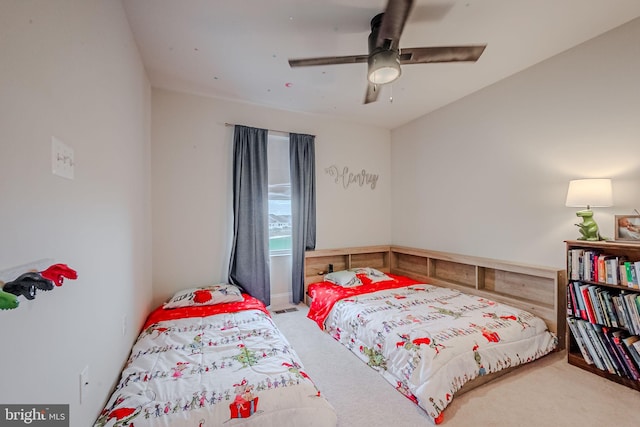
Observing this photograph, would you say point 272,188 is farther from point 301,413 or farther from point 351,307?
point 301,413

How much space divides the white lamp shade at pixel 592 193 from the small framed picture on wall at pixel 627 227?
152 mm

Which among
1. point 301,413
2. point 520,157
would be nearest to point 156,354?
point 301,413

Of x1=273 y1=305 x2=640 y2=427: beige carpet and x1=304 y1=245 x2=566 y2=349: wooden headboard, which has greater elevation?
x1=304 y1=245 x2=566 y2=349: wooden headboard

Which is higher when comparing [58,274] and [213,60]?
[213,60]

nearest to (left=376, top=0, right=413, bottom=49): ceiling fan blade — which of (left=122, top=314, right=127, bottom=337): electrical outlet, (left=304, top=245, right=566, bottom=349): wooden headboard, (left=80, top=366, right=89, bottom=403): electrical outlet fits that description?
(left=80, top=366, right=89, bottom=403): electrical outlet

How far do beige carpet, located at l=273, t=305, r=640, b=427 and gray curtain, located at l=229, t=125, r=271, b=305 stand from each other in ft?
4.28

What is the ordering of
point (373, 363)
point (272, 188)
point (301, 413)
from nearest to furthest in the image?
point (301, 413), point (373, 363), point (272, 188)

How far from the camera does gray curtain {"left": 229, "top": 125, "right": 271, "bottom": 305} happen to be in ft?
10.4

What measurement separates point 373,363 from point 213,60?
3.03 meters

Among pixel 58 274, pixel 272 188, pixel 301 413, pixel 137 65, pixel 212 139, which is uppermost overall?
pixel 137 65

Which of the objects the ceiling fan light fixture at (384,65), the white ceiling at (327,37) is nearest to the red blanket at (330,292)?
the ceiling fan light fixture at (384,65)

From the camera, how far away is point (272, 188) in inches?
139

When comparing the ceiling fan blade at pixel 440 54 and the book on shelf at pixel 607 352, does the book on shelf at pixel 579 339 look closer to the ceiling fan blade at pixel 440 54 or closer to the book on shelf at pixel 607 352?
the book on shelf at pixel 607 352

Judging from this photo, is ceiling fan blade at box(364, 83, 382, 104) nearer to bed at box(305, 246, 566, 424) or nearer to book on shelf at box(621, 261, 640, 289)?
bed at box(305, 246, 566, 424)
